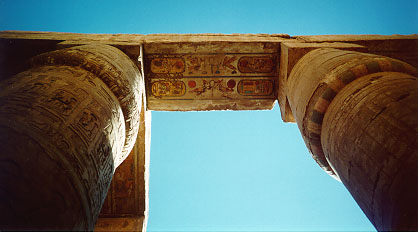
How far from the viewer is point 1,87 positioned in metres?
2.02

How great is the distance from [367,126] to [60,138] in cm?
216

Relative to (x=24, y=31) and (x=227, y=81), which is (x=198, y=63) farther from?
(x=24, y=31)

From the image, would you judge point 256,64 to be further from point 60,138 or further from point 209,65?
point 60,138

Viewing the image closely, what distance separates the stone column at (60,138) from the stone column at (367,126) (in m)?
1.90

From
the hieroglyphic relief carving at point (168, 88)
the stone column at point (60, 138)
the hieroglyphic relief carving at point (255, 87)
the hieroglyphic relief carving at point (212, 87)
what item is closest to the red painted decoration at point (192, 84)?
the hieroglyphic relief carving at point (212, 87)

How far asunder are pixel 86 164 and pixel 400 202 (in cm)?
197

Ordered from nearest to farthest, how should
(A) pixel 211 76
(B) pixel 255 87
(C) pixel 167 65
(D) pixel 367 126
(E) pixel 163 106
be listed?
(D) pixel 367 126, (C) pixel 167 65, (A) pixel 211 76, (B) pixel 255 87, (E) pixel 163 106

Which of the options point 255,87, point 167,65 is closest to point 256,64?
point 255,87

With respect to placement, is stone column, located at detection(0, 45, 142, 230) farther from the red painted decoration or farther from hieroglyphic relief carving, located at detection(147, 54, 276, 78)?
the red painted decoration

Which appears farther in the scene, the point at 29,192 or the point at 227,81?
the point at 227,81

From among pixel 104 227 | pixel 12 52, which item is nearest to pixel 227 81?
pixel 12 52

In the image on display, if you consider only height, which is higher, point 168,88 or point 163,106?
point 168,88

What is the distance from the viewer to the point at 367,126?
1.92 m

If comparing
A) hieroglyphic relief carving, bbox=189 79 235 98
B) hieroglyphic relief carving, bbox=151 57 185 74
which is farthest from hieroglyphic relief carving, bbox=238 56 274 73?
hieroglyphic relief carving, bbox=151 57 185 74
